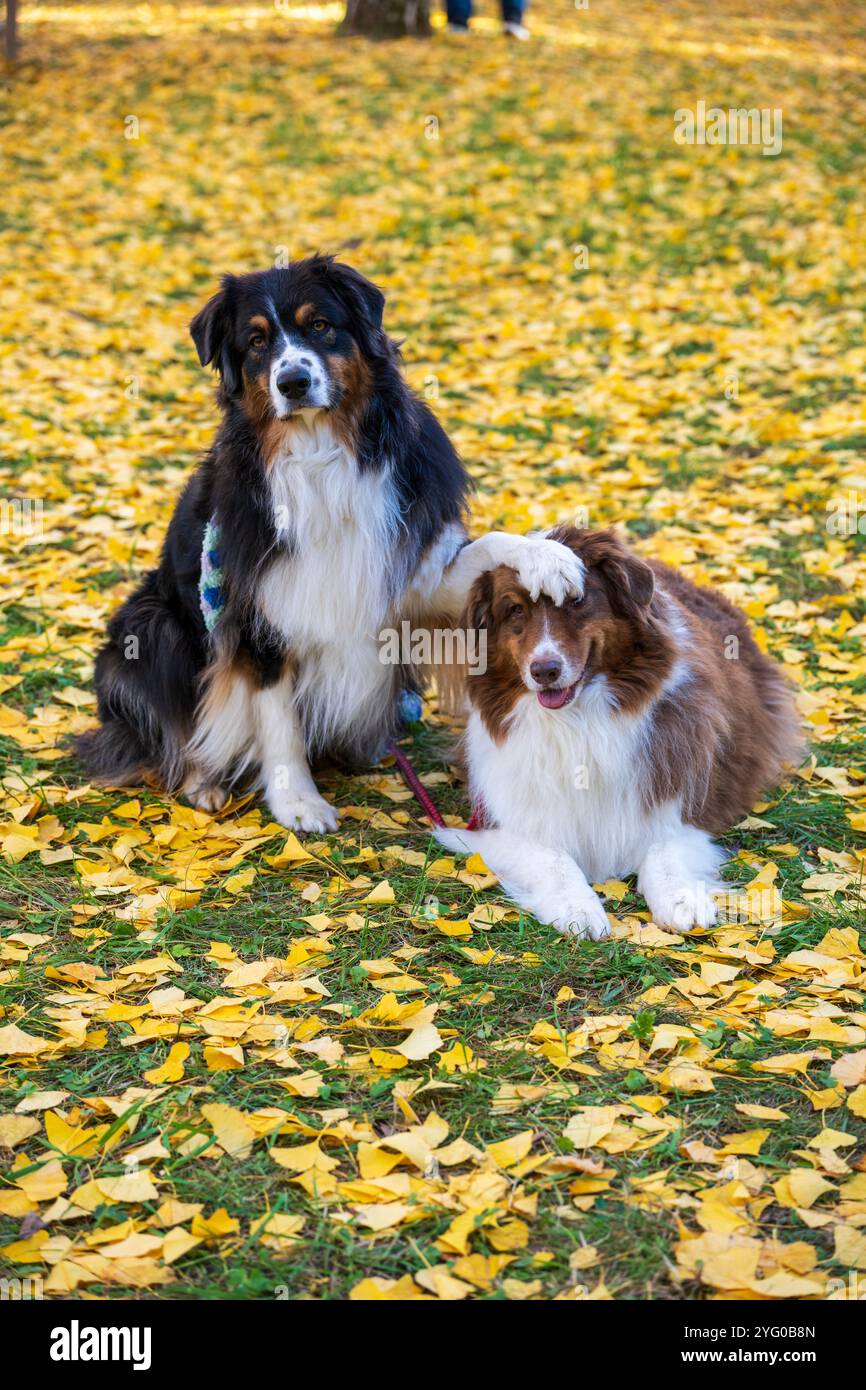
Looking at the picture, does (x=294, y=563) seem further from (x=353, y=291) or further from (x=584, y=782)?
(x=584, y=782)

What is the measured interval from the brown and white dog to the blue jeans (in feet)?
46.7

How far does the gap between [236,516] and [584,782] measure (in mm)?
1460

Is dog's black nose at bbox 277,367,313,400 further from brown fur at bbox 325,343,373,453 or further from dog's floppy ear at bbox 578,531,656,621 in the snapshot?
dog's floppy ear at bbox 578,531,656,621

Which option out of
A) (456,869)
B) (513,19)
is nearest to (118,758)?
(456,869)

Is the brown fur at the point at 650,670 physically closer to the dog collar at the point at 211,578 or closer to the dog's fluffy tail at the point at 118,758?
the dog collar at the point at 211,578

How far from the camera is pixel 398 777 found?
507 cm

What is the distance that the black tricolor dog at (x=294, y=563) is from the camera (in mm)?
4168

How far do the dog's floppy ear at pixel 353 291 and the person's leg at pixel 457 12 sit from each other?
13.9 metres

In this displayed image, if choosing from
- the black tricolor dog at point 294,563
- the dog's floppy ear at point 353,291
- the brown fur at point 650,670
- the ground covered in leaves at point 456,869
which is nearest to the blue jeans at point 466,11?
the ground covered in leaves at point 456,869

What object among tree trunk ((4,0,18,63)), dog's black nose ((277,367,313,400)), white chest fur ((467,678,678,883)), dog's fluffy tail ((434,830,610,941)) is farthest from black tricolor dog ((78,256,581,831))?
tree trunk ((4,0,18,63))

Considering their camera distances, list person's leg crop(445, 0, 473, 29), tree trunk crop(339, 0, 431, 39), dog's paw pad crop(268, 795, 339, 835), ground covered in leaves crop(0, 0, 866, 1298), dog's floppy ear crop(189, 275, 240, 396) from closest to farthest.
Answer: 1. ground covered in leaves crop(0, 0, 866, 1298)
2. dog's floppy ear crop(189, 275, 240, 396)
3. dog's paw pad crop(268, 795, 339, 835)
4. tree trunk crop(339, 0, 431, 39)
5. person's leg crop(445, 0, 473, 29)

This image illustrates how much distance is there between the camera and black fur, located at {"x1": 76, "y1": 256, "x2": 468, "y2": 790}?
4.20 m

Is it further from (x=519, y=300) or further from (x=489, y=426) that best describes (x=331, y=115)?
(x=489, y=426)
